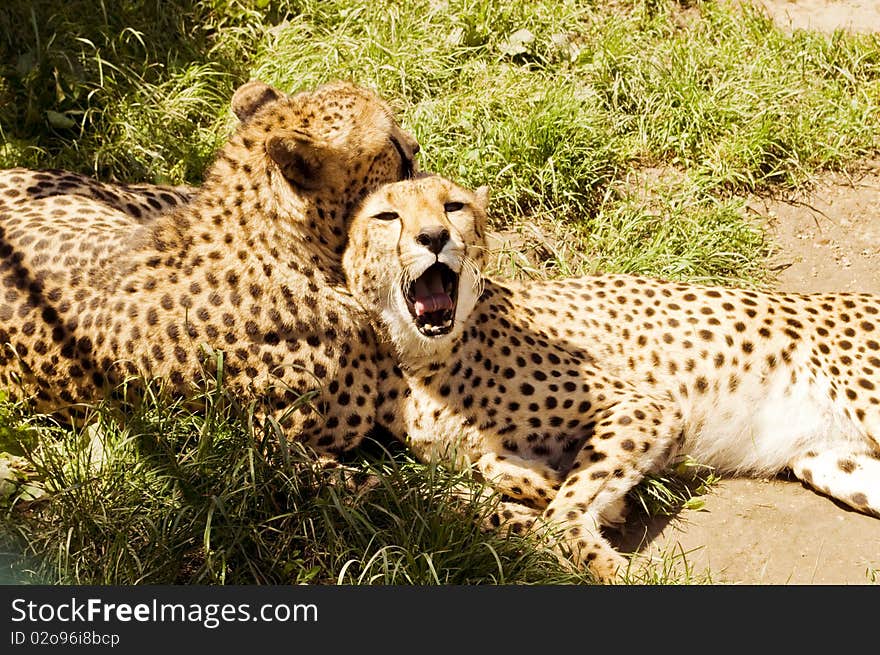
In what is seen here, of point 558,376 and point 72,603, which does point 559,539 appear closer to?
point 558,376

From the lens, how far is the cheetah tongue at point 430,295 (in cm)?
418

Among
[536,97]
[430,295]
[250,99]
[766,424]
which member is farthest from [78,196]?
[766,424]

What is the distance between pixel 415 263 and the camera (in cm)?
405

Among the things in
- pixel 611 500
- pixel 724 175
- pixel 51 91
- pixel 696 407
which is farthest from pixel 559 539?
pixel 51 91

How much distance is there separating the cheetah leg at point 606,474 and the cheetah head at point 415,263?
0.67 metres

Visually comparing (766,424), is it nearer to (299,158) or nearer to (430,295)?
(430,295)

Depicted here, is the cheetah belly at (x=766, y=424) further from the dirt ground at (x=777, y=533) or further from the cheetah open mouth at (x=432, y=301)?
the cheetah open mouth at (x=432, y=301)

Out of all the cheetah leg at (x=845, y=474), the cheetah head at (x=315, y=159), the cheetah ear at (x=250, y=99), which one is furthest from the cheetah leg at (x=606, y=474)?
the cheetah ear at (x=250, y=99)

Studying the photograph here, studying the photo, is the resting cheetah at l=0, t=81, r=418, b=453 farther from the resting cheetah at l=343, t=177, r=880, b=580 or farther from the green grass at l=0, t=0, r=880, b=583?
the green grass at l=0, t=0, r=880, b=583

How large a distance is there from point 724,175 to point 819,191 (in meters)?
0.53

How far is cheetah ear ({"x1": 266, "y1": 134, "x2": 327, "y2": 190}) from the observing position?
402 cm

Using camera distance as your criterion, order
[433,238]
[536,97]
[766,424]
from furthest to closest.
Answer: [536,97] < [766,424] < [433,238]

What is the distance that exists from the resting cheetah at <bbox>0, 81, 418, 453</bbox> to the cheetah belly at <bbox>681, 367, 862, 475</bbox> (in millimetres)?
1362

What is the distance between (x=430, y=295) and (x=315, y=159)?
2.06ft
